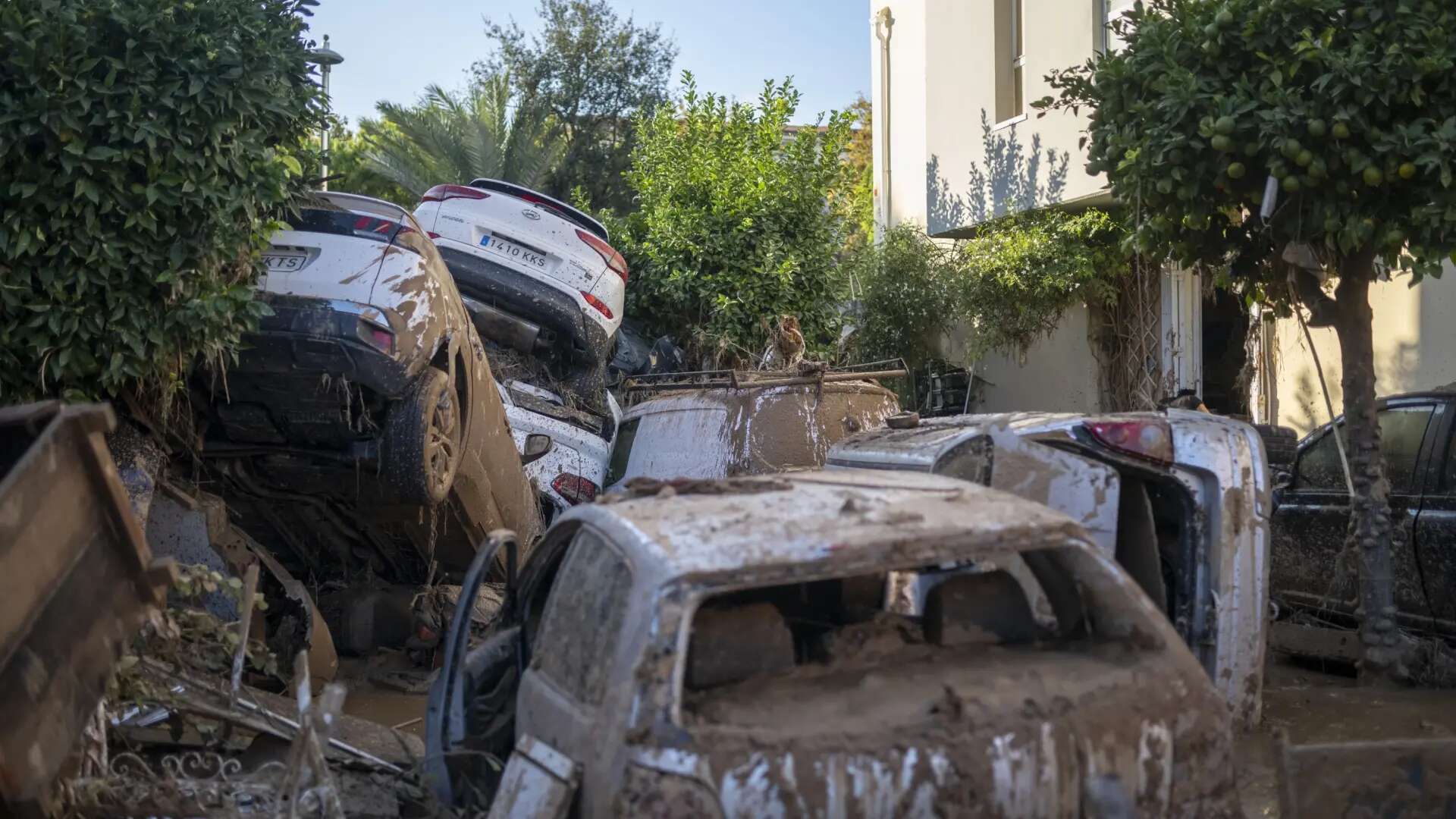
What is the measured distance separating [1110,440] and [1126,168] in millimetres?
2127

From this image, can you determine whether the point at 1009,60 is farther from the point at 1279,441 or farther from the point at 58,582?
A: the point at 58,582

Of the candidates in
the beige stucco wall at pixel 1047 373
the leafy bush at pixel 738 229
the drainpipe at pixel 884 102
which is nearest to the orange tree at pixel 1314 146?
the beige stucco wall at pixel 1047 373

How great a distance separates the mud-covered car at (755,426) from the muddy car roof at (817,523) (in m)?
3.99

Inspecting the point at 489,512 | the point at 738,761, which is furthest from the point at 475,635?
the point at 738,761

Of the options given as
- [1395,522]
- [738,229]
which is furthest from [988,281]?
[1395,522]

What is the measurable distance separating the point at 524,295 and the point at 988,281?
4.90 meters

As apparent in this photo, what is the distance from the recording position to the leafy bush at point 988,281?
12164mm

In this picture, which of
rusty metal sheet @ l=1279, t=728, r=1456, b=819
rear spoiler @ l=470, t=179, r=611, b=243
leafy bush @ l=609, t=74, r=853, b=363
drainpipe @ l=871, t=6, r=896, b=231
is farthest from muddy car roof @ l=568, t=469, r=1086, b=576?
drainpipe @ l=871, t=6, r=896, b=231

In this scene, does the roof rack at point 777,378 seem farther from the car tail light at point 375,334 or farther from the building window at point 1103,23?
the building window at point 1103,23

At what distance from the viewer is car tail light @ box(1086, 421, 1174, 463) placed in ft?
16.4

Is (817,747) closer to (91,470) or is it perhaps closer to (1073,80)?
(91,470)

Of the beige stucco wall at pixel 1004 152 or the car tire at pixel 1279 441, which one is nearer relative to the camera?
the car tire at pixel 1279 441

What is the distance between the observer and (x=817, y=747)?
2949 mm

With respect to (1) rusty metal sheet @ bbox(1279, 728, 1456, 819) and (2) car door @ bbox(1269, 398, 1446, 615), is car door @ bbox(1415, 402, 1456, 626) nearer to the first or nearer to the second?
(2) car door @ bbox(1269, 398, 1446, 615)
